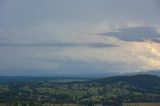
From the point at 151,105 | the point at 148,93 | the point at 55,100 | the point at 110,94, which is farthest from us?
the point at 148,93

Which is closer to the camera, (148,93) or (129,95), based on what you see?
(129,95)

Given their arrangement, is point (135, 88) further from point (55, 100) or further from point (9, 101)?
point (9, 101)

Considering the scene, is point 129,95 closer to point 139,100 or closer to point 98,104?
point 139,100

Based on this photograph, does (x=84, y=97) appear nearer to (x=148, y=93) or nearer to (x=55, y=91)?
(x=55, y=91)

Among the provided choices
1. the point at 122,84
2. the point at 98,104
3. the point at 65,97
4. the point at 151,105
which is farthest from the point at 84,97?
the point at 122,84

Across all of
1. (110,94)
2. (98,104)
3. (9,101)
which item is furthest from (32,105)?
(110,94)

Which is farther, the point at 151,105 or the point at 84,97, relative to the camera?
the point at 84,97

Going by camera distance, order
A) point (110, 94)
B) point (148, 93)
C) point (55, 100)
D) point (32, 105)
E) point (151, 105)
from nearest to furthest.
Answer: point (32, 105), point (151, 105), point (55, 100), point (110, 94), point (148, 93)

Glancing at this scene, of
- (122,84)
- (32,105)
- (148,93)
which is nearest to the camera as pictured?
(32,105)

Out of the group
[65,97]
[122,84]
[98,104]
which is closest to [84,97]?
[65,97]
